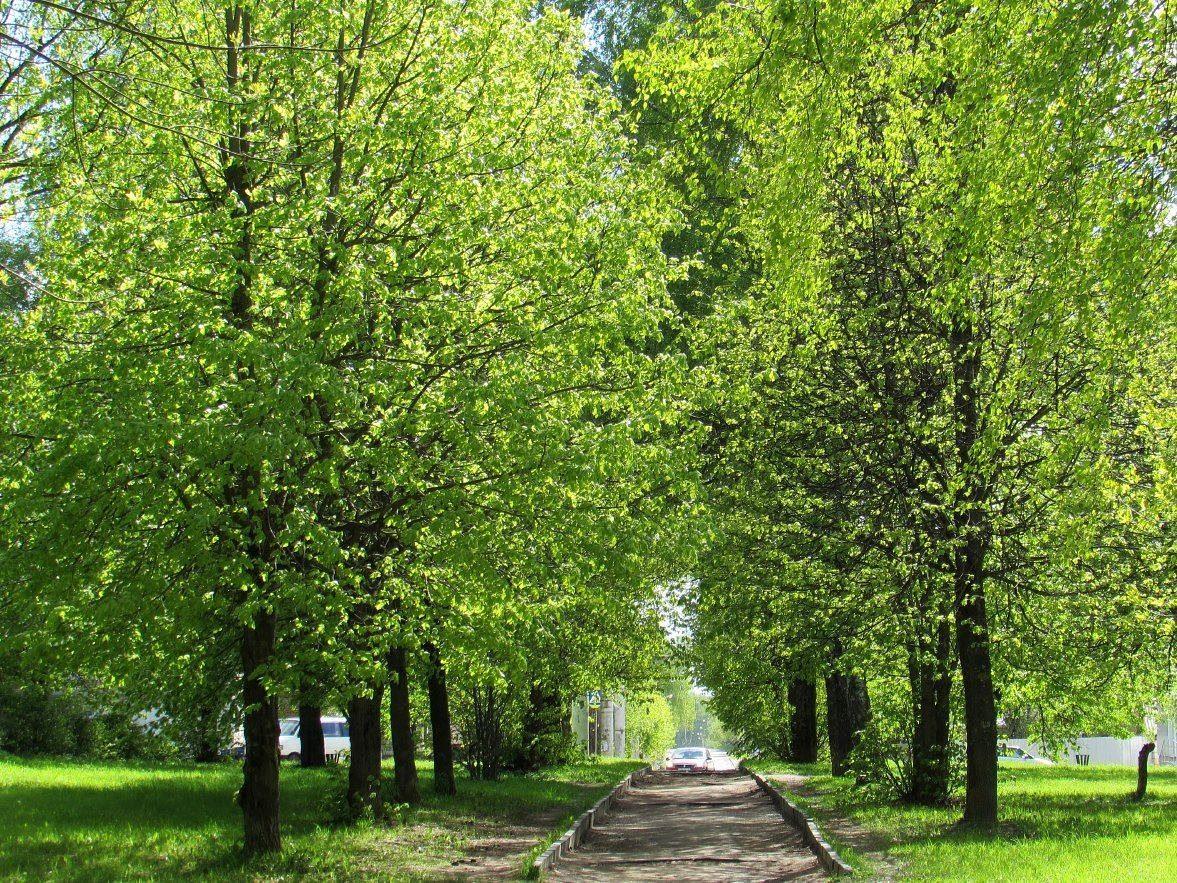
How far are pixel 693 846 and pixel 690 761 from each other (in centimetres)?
3225

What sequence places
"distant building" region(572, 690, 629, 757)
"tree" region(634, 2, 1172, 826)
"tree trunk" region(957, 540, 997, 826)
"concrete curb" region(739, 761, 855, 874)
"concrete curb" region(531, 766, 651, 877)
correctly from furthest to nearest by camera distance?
"distant building" region(572, 690, 629, 757) → "tree trunk" region(957, 540, 997, 826) → "concrete curb" region(531, 766, 651, 877) → "concrete curb" region(739, 761, 855, 874) → "tree" region(634, 2, 1172, 826)

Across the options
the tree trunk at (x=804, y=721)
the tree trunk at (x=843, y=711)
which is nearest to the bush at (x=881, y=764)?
the tree trunk at (x=843, y=711)

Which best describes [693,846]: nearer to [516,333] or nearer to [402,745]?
[402,745]

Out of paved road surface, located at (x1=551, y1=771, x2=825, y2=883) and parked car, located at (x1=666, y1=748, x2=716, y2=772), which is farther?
parked car, located at (x1=666, y1=748, x2=716, y2=772)

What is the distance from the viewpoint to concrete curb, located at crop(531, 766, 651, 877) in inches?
468

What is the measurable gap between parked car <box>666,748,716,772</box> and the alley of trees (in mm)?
31301

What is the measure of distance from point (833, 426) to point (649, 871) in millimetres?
6343

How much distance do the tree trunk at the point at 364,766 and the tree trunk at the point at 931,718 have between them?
8310 millimetres

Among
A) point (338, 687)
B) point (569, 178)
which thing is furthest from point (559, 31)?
point (338, 687)

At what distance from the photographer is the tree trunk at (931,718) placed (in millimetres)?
16531

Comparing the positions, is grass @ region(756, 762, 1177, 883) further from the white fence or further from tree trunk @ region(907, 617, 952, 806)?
the white fence

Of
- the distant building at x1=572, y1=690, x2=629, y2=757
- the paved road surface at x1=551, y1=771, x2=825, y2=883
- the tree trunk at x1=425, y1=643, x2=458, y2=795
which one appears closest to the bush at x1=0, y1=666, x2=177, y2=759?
the tree trunk at x1=425, y1=643, x2=458, y2=795

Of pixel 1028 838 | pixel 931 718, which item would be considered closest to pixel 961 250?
pixel 1028 838

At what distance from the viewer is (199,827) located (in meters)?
13.0
